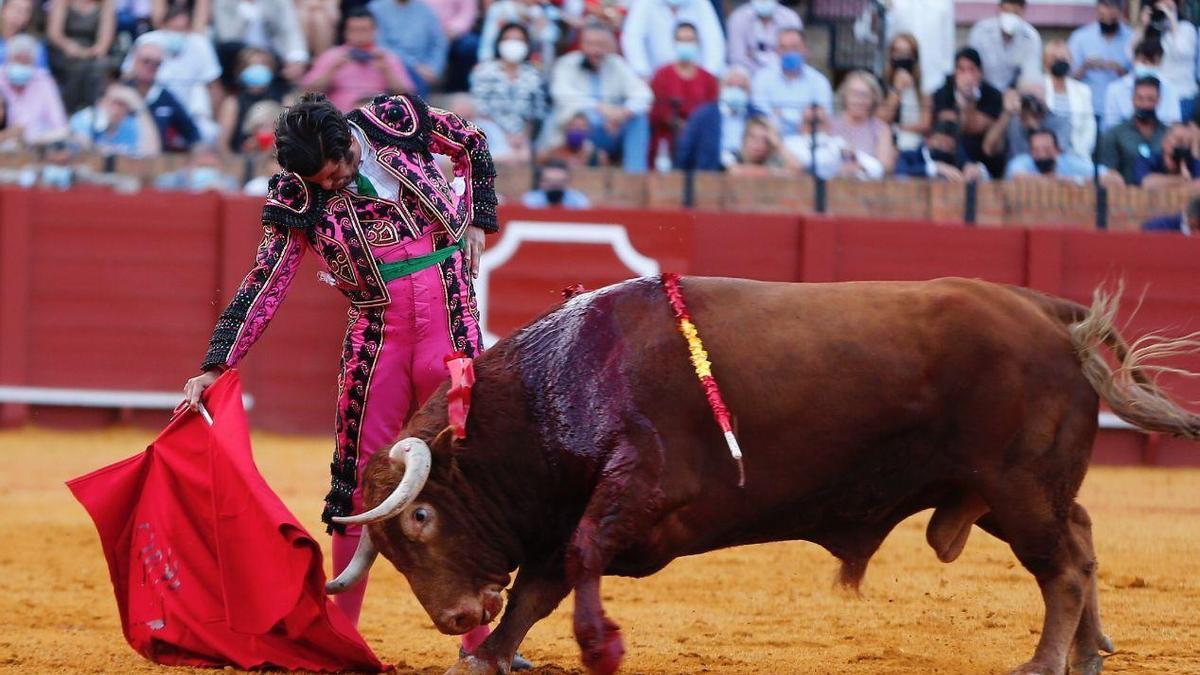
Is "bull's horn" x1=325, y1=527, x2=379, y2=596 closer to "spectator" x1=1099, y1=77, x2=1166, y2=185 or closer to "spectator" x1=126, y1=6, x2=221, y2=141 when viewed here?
"spectator" x1=126, y1=6, x2=221, y2=141

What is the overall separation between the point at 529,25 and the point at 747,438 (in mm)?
6002

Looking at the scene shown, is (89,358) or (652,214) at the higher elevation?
(652,214)

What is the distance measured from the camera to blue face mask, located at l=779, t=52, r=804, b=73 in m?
9.23

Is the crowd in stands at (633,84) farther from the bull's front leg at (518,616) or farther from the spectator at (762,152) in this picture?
the bull's front leg at (518,616)

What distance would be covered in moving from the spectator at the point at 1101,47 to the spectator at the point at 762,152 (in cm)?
179

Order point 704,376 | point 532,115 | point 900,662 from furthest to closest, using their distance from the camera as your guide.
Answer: point 532,115 → point 900,662 → point 704,376

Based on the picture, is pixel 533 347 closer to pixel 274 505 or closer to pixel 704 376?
pixel 704 376

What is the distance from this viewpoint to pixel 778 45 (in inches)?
369

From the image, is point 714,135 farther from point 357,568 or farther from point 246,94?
point 357,568

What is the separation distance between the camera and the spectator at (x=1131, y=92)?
29.1ft

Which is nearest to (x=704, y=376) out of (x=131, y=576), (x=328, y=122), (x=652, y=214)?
(x=328, y=122)

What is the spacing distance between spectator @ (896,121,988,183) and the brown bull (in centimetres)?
524

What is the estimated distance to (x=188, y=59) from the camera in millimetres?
9352

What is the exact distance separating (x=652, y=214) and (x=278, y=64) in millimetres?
2343
